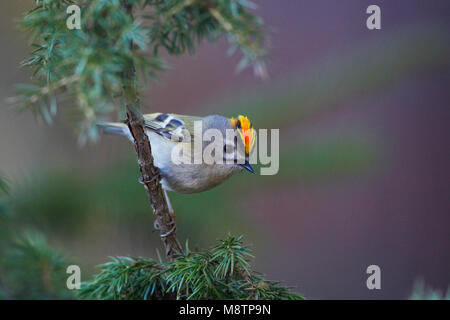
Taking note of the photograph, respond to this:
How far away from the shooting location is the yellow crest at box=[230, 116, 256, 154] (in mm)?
849

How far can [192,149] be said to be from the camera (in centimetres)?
102

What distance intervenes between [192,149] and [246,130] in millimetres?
200

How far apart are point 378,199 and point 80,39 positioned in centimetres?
136

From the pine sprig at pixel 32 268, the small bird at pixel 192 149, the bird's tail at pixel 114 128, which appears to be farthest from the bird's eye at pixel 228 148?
the pine sprig at pixel 32 268

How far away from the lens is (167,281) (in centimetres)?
57

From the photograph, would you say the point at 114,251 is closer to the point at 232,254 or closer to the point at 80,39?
the point at 232,254

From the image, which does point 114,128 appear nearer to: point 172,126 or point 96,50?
point 172,126

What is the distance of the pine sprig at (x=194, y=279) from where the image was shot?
545mm

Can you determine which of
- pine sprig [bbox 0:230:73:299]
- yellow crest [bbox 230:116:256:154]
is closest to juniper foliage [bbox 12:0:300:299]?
pine sprig [bbox 0:230:73:299]

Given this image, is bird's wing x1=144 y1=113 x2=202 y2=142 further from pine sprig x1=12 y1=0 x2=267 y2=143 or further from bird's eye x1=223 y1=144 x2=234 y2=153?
pine sprig x1=12 y1=0 x2=267 y2=143

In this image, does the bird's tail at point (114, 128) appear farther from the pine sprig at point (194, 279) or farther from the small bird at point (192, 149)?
the pine sprig at point (194, 279)

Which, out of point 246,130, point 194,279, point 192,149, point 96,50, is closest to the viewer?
point 96,50

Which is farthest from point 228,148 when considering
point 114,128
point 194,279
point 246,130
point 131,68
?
point 131,68
